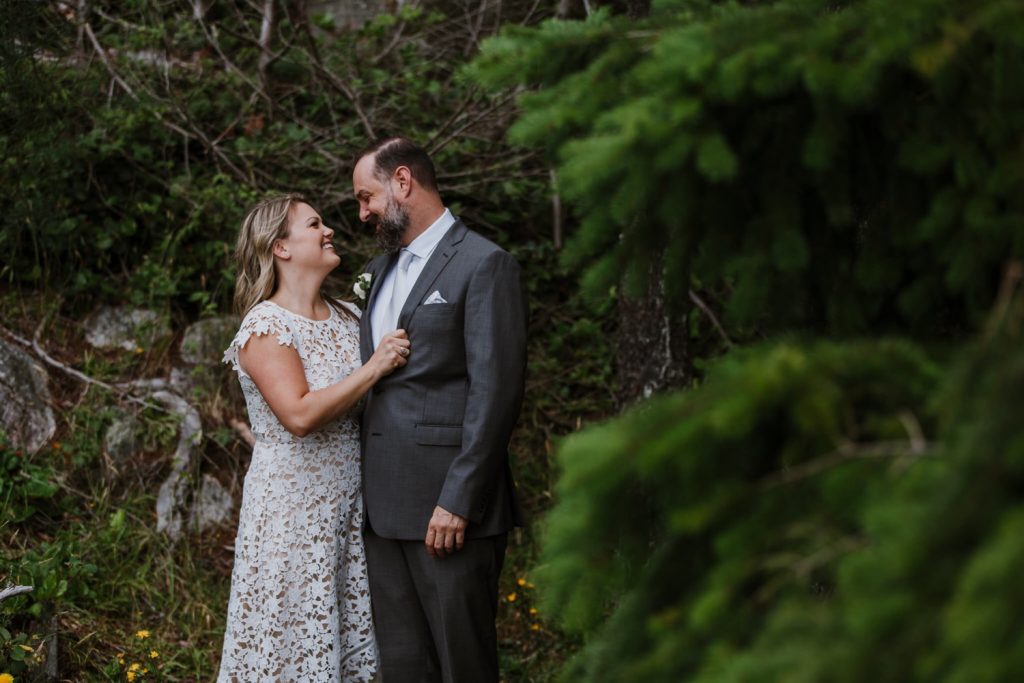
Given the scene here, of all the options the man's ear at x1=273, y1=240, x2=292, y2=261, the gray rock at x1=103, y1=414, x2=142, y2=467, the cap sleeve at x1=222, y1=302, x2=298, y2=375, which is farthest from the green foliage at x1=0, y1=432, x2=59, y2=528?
the man's ear at x1=273, y1=240, x2=292, y2=261

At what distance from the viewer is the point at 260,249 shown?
11.5ft

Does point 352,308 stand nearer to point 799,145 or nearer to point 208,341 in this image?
point 208,341

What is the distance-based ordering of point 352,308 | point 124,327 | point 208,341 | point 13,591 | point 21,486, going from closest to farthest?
point 13,591
point 352,308
point 21,486
point 208,341
point 124,327

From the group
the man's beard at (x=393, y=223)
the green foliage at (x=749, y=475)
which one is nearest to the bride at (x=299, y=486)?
A: the man's beard at (x=393, y=223)

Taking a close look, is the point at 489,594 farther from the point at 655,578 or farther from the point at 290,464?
the point at 655,578

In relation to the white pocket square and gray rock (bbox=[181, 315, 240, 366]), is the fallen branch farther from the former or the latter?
the white pocket square

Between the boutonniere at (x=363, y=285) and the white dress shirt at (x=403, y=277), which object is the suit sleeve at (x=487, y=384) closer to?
the white dress shirt at (x=403, y=277)

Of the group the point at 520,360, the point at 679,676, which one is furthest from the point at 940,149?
the point at 520,360

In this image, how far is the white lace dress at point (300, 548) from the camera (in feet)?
10.8

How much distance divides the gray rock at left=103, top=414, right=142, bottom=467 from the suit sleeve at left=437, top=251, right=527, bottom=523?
2702 millimetres

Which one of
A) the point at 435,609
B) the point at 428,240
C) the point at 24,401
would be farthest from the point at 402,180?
the point at 24,401

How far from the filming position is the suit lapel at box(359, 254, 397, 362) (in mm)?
3438

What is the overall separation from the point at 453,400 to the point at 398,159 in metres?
0.86

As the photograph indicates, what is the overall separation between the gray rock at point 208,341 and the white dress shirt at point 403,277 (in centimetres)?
230
